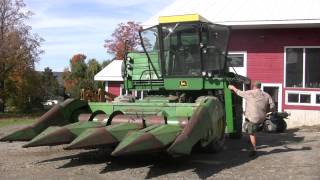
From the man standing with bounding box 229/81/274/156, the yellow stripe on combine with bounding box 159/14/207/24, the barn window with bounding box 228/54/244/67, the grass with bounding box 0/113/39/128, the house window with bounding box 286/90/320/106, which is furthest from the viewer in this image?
the grass with bounding box 0/113/39/128

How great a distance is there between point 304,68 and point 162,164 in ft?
41.6

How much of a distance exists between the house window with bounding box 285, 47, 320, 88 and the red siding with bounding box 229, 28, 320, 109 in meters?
0.32

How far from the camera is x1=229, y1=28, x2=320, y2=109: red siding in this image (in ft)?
73.3

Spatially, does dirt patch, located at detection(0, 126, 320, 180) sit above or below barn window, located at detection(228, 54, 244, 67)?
below

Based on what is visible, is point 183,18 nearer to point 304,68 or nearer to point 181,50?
point 181,50

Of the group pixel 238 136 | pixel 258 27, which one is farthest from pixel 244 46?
pixel 238 136

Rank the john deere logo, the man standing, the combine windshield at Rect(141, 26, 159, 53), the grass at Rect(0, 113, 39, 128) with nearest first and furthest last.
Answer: the man standing
the john deere logo
the combine windshield at Rect(141, 26, 159, 53)
the grass at Rect(0, 113, 39, 128)

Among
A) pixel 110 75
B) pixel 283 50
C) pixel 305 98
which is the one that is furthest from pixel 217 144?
pixel 110 75

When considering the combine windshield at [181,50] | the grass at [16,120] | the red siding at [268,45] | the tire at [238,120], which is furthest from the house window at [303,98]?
the grass at [16,120]

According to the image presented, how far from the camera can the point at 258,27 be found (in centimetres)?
2286

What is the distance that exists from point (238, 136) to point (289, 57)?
312 inches

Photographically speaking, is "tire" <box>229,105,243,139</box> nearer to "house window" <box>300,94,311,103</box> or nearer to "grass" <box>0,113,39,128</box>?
"house window" <box>300,94,311,103</box>

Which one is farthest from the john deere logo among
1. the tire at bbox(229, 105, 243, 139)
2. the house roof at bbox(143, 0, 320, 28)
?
the house roof at bbox(143, 0, 320, 28)

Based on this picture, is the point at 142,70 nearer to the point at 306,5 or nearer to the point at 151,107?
the point at 151,107
